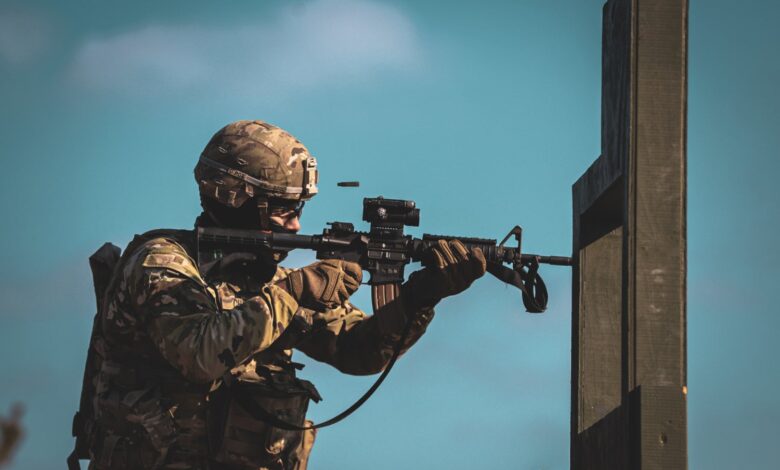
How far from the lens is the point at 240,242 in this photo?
19.9 feet

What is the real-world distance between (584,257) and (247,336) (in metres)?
1.95

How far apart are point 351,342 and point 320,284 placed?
1.11 meters

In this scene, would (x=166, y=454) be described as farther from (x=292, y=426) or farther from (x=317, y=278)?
(x=317, y=278)

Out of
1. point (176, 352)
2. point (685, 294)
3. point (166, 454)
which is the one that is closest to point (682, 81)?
point (685, 294)

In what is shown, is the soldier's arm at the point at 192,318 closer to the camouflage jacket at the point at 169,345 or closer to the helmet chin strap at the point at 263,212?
the camouflage jacket at the point at 169,345

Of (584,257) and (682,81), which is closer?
(682,81)

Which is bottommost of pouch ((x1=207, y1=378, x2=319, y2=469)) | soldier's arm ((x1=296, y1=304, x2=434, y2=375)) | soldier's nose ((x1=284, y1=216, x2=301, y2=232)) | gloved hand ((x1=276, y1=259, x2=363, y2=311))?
pouch ((x1=207, y1=378, x2=319, y2=469))

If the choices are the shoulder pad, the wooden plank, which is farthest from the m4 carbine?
the wooden plank

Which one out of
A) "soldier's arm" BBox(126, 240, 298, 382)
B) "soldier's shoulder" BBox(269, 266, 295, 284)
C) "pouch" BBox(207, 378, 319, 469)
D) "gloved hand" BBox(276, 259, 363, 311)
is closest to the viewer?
"soldier's arm" BBox(126, 240, 298, 382)

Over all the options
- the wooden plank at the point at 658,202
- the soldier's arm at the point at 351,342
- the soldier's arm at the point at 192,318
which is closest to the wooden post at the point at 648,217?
the wooden plank at the point at 658,202

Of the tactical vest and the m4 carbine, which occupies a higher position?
the m4 carbine

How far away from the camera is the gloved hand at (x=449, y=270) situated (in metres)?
6.15

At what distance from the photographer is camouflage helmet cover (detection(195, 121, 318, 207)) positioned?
6.31 metres

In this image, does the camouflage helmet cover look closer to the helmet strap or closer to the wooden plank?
the helmet strap
